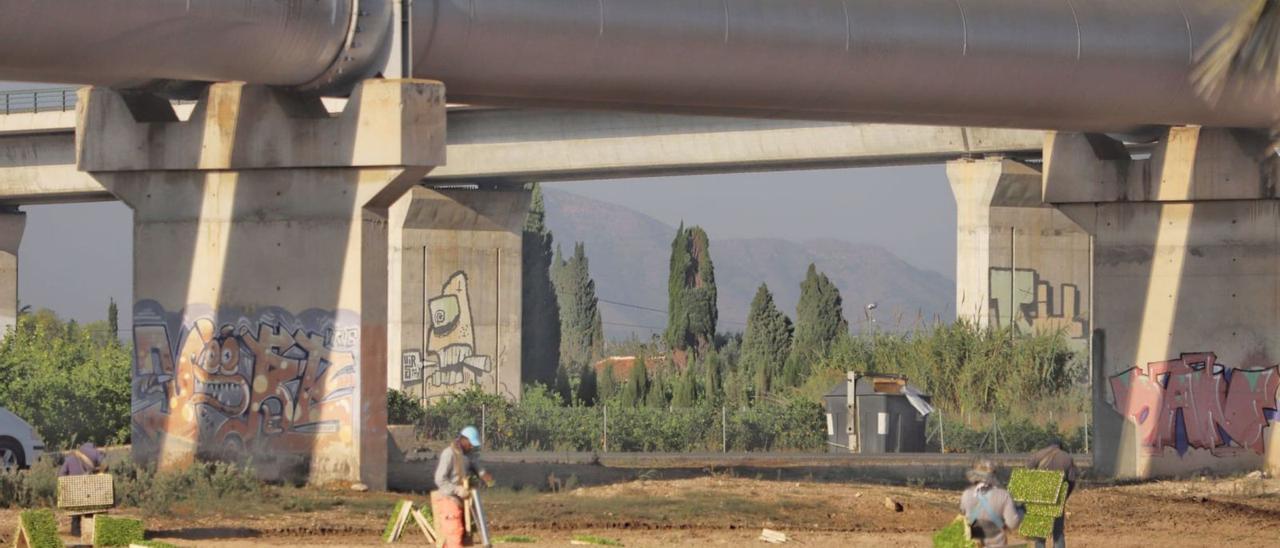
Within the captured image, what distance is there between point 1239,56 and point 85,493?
1886 centimetres

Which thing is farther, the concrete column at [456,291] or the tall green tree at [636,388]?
the tall green tree at [636,388]

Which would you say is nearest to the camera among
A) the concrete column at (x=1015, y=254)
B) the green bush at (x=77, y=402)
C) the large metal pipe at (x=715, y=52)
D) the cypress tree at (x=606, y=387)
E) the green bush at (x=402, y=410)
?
the large metal pipe at (x=715, y=52)

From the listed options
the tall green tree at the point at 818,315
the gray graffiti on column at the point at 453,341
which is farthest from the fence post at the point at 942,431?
the tall green tree at the point at 818,315

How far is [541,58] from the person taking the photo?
27.3 meters

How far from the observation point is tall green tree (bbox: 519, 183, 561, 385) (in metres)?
87.2

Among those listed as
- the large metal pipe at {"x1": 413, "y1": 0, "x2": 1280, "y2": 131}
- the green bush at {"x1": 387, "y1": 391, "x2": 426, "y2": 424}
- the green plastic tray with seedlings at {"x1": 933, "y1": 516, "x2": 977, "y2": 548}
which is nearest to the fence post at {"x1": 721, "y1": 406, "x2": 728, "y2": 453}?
the green bush at {"x1": 387, "y1": 391, "x2": 426, "y2": 424}

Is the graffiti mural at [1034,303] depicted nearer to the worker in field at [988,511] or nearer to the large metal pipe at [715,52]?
the large metal pipe at [715,52]

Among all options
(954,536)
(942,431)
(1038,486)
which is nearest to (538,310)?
(942,431)

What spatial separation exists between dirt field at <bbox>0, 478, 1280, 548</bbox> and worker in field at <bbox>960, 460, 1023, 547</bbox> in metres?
5.85

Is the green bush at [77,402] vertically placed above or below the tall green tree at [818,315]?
below

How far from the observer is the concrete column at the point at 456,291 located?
5134cm

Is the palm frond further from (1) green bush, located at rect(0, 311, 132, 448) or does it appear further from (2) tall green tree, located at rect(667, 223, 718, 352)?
A: (2) tall green tree, located at rect(667, 223, 718, 352)

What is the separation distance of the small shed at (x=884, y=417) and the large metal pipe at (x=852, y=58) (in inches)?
503

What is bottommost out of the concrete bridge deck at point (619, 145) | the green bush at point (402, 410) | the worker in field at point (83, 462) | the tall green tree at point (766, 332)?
the worker in field at point (83, 462)
